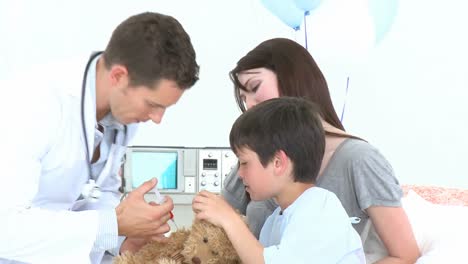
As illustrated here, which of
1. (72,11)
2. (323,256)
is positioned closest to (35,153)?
(323,256)

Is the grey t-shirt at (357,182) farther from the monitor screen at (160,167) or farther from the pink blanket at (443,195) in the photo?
the monitor screen at (160,167)

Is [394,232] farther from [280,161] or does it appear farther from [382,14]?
[382,14]

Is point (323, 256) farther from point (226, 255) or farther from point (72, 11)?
point (72, 11)

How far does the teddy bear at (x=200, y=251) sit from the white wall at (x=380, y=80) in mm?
1873

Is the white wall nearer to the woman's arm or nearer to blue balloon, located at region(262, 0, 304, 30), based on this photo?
blue balloon, located at region(262, 0, 304, 30)

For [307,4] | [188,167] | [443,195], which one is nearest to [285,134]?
[443,195]

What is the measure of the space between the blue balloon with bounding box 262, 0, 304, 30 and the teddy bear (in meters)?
1.78

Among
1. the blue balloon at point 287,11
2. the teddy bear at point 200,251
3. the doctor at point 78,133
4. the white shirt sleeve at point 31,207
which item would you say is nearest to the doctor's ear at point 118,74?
the doctor at point 78,133

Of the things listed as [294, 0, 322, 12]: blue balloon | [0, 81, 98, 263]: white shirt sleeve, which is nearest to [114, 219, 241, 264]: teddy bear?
[0, 81, 98, 263]: white shirt sleeve

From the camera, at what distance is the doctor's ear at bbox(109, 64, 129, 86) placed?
1.46 meters

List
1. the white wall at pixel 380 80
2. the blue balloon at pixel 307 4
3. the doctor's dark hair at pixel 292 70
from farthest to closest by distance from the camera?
1. the white wall at pixel 380 80
2. the blue balloon at pixel 307 4
3. the doctor's dark hair at pixel 292 70

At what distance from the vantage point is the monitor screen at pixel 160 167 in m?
3.01

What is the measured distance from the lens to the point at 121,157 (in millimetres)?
1727

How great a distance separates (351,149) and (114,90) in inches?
24.6
